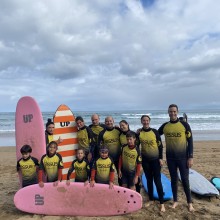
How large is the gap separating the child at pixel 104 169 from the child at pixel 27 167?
995mm

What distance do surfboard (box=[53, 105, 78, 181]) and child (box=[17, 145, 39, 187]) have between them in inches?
37.7

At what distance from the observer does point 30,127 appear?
5102 millimetres

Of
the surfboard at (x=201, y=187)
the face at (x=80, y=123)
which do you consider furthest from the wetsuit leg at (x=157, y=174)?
the face at (x=80, y=123)

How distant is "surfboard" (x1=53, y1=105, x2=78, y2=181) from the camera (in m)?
5.37

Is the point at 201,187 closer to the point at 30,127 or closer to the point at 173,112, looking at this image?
the point at 173,112

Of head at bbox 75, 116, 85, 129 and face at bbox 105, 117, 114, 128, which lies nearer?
face at bbox 105, 117, 114, 128

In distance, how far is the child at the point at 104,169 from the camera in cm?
425

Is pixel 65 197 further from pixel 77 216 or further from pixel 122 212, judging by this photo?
pixel 122 212

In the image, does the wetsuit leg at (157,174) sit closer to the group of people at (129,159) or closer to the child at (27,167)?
the group of people at (129,159)

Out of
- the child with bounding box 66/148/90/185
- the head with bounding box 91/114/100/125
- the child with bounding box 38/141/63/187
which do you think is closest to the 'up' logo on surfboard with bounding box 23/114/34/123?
the child with bounding box 38/141/63/187

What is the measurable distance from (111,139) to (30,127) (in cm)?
164

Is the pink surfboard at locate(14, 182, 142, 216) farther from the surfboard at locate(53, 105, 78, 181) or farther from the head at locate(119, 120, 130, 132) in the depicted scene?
the surfboard at locate(53, 105, 78, 181)

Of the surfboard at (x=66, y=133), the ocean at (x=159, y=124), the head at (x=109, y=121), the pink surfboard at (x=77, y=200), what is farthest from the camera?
the ocean at (x=159, y=124)

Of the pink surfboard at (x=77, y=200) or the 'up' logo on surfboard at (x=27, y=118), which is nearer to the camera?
the pink surfboard at (x=77, y=200)
